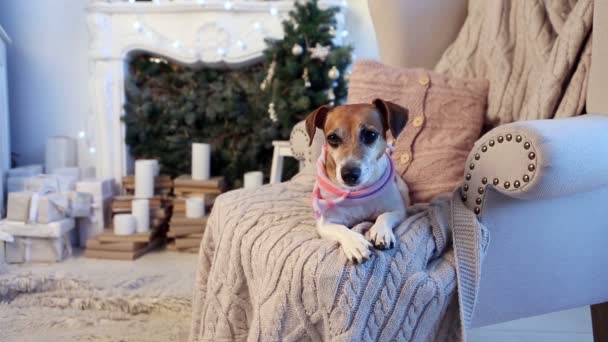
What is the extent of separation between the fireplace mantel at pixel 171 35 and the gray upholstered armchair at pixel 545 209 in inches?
65.6

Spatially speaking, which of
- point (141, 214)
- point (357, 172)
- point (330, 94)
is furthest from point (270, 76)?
point (357, 172)

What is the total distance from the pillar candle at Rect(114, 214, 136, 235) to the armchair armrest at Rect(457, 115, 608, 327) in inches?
70.0

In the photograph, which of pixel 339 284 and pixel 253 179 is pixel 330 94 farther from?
pixel 339 284

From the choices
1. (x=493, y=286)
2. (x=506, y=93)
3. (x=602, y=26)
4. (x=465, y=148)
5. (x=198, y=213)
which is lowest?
(x=198, y=213)

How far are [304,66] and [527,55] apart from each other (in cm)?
101

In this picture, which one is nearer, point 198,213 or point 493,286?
point 493,286

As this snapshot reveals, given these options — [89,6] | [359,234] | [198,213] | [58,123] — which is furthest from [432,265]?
[58,123]

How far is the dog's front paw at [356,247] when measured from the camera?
0.93 meters

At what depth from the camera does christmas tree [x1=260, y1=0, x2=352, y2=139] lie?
89.4 inches

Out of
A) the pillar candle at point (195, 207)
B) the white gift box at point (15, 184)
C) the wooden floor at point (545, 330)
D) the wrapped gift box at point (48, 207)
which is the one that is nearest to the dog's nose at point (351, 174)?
the wooden floor at point (545, 330)

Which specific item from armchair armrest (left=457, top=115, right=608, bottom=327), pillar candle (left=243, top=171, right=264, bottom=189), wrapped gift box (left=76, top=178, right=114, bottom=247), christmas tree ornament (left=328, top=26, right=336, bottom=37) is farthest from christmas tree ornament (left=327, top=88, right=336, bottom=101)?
armchair armrest (left=457, top=115, right=608, bottom=327)

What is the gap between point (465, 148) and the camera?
4.67ft

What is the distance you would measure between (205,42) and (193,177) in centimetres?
67

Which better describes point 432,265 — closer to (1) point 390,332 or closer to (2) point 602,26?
(1) point 390,332
